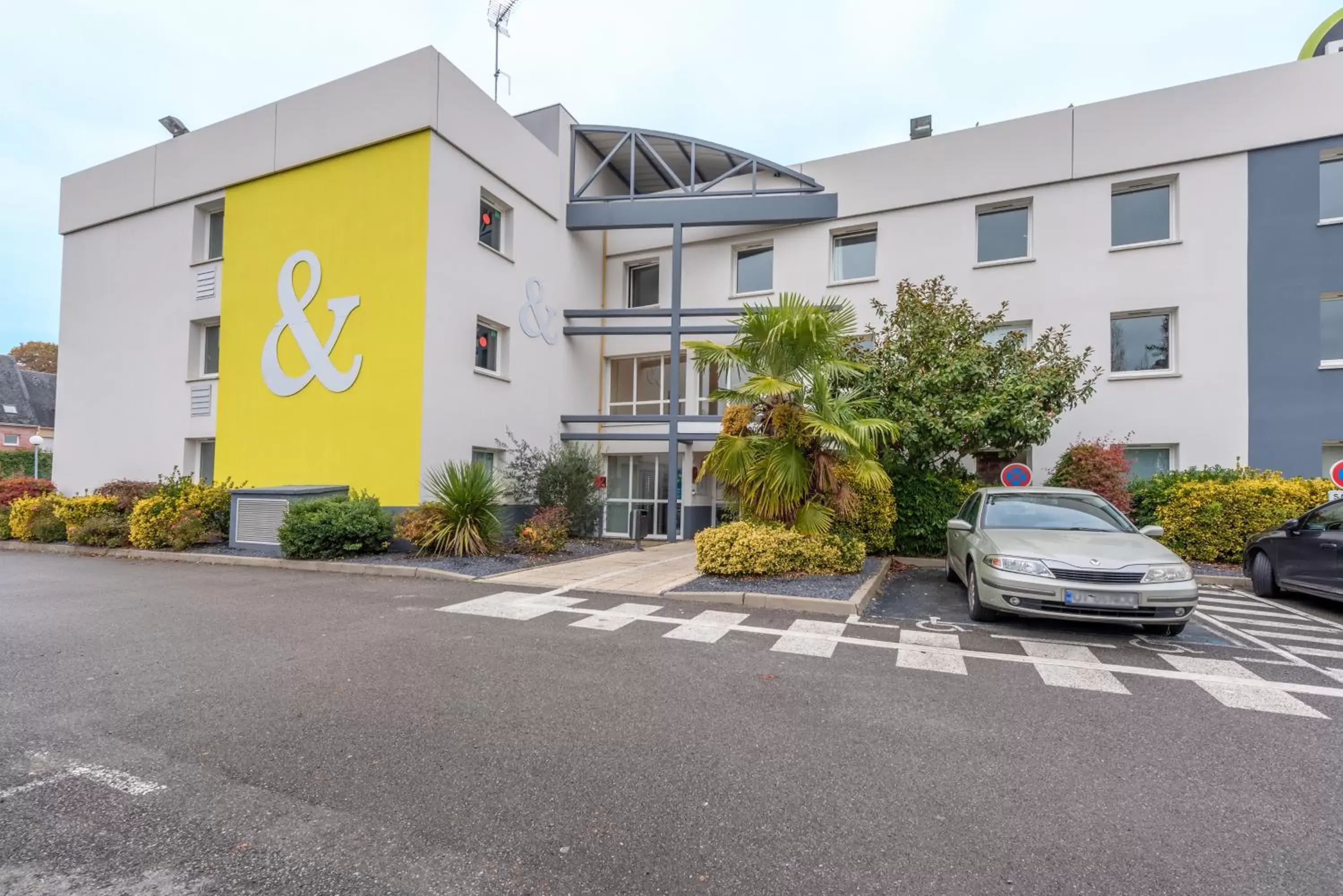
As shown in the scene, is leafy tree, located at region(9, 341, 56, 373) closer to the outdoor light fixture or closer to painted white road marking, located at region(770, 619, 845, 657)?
the outdoor light fixture

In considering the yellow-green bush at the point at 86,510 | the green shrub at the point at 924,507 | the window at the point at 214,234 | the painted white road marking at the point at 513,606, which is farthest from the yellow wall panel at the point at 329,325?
the green shrub at the point at 924,507

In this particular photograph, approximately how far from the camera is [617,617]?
6.73 meters

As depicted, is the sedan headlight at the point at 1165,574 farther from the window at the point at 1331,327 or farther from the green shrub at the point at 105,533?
the green shrub at the point at 105,533

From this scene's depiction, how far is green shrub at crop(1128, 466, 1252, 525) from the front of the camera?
11180 millimetres

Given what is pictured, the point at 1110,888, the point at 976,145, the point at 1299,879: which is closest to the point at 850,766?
the point at 1110,888

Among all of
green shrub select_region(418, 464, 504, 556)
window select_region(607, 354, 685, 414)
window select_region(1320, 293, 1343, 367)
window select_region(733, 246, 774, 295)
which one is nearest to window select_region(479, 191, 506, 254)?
window select_region(607, 354, 685, 414)

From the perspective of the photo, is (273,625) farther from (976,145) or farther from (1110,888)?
(976,145)

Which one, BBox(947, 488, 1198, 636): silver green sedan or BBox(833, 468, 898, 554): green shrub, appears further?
BBox(833, 468, 898, 554): green shrub

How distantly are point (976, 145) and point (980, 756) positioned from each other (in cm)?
1527

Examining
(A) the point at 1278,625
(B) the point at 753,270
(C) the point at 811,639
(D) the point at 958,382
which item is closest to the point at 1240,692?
(C) the point at 811,639

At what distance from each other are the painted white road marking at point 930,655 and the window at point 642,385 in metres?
11.2

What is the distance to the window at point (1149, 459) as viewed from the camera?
12.9 m

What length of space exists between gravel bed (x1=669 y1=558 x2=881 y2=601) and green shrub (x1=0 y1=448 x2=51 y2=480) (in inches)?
1636

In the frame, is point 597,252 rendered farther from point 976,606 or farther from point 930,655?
point 930,655
